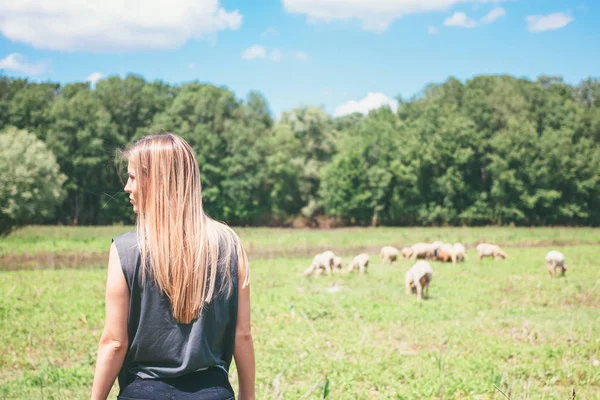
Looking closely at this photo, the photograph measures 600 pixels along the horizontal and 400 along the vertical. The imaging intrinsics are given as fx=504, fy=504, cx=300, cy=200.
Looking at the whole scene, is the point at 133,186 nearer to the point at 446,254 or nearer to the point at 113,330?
the point at 113,330

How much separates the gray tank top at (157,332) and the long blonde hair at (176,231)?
0.15 ft

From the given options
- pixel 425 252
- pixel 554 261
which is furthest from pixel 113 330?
pixel 425 252

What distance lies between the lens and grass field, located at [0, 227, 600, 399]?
746cm

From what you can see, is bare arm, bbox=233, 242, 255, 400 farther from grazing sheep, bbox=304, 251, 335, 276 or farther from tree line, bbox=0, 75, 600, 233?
tree line, bbox=0, 75, 600, 233

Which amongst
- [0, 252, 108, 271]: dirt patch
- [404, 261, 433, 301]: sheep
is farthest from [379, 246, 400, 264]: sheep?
[0, 252, 108, 271]: dirt patch

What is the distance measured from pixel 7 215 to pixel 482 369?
36.2 m

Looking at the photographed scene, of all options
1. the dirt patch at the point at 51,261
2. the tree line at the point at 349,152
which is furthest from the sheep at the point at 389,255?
the tree line at the point at 349,152

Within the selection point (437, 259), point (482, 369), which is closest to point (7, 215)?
point (437, 259)

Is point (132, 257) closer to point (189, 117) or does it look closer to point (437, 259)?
point (437, 259)

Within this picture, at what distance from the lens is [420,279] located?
1521cm

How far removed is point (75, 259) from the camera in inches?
1012

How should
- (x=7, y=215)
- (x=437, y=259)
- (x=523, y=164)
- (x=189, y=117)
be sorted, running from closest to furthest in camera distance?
(x=437, y=259)
(x=7, y=215)
(x=523, y=164)
(x=189, y=117)

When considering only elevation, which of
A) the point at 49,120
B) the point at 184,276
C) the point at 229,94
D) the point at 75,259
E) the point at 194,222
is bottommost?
the point at 75,259

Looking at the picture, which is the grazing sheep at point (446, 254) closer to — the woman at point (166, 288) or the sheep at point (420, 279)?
the sheep at point (420, 279)
